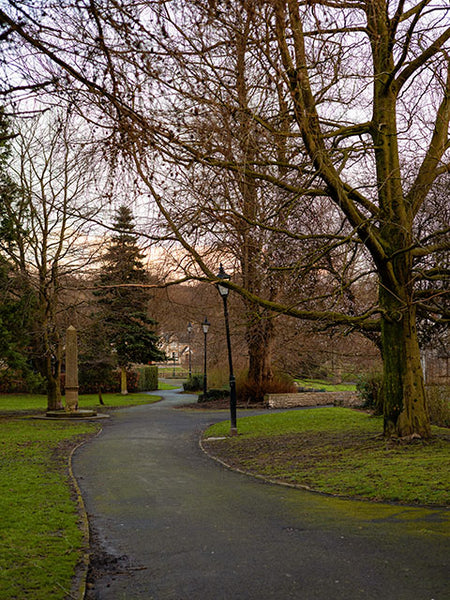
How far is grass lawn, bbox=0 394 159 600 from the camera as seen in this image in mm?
4906

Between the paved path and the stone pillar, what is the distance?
45.7 ft

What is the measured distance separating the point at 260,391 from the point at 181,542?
23.5 meters

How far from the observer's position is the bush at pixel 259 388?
29609 mm

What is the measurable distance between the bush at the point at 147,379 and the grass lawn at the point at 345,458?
29592mm

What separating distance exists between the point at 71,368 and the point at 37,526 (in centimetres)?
1840

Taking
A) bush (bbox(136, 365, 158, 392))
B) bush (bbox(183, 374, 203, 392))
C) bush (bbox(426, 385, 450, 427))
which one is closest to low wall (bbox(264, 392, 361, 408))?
bush (bbox(426, 385, 450, 427))

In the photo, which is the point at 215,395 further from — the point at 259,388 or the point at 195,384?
the point at 195,384

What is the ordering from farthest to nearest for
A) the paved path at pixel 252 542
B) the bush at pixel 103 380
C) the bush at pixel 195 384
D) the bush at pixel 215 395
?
the bush at pixel 195 384
the bush at pixel 103 380
the bush at pixel 215 395
the paved path at pixel 252 542

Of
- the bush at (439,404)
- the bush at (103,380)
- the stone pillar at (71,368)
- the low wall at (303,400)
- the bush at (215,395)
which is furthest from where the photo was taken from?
the bush at (103,380)

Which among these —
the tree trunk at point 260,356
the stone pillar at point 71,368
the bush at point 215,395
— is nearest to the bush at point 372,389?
the tree trunk at point 260,356

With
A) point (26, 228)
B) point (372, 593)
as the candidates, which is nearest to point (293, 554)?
point (372, 593)

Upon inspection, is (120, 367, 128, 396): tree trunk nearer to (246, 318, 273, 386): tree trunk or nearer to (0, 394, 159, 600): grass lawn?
(246, 318, 273, 386): tree trunk

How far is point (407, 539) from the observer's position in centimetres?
616

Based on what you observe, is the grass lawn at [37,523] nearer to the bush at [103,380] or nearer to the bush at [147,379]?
the bush at [103,380]
